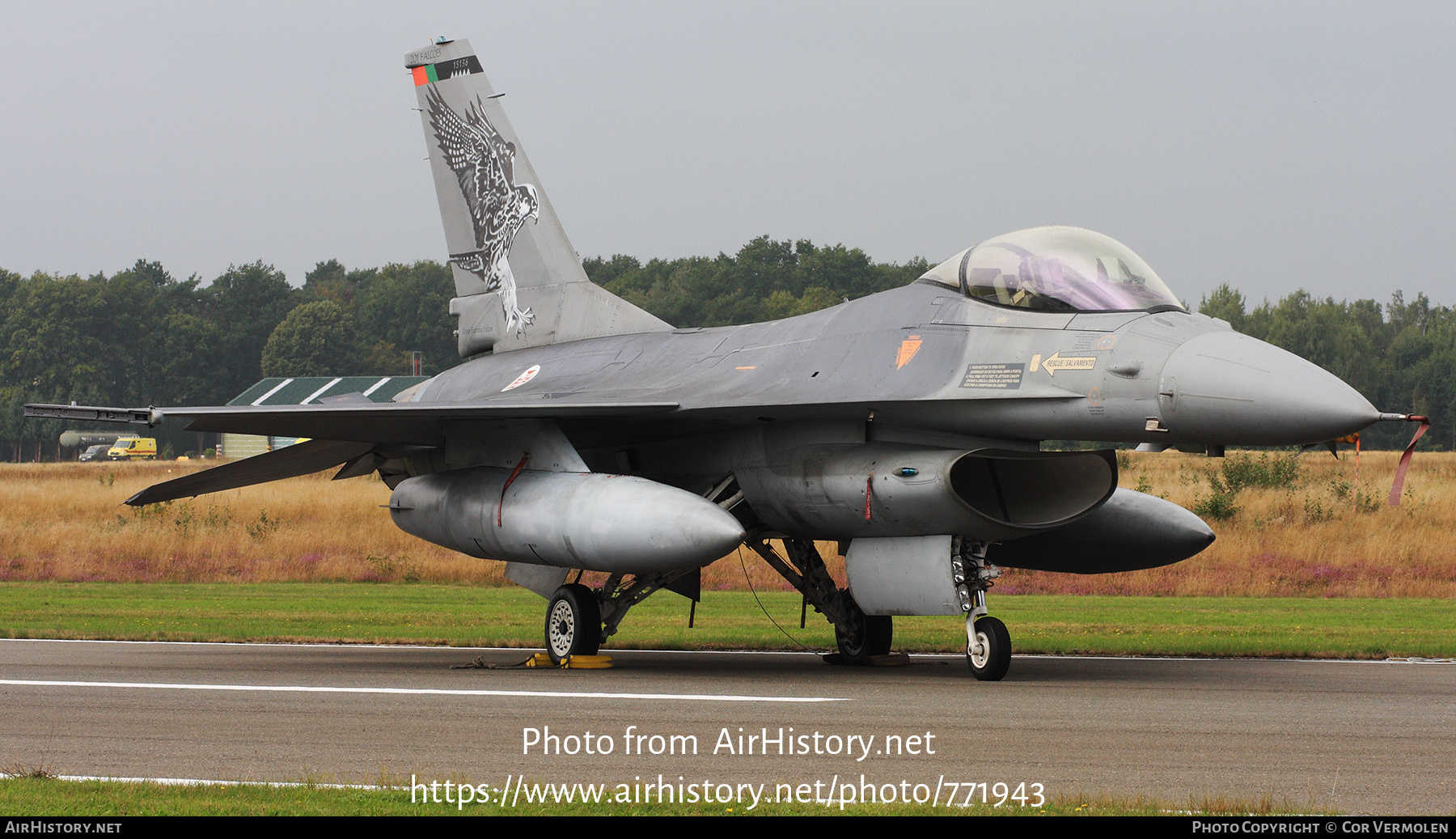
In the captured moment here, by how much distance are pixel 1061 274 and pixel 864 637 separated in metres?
4.10

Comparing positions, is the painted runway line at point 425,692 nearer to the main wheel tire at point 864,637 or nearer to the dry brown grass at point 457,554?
the main wheel tire at point 864,637

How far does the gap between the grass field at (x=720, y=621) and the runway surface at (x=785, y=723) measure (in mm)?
2104

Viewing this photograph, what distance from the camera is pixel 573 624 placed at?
13.4 metres

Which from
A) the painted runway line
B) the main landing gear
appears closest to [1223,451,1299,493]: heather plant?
the main landing gear

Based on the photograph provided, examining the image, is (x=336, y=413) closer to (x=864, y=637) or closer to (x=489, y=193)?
(x=489, y=193)

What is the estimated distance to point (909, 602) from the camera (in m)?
11.5

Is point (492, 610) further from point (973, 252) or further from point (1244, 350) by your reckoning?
point (1244, 350)

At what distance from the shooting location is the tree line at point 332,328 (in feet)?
269

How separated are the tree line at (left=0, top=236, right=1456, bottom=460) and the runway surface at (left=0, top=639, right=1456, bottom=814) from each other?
208 feet

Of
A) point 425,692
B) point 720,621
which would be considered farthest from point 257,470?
point 720,621

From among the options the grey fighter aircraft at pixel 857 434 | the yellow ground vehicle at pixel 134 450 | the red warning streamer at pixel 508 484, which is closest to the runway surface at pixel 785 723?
the grey fighter aircraft at pixel 857 434

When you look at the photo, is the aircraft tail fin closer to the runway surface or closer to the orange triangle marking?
the runway surface
